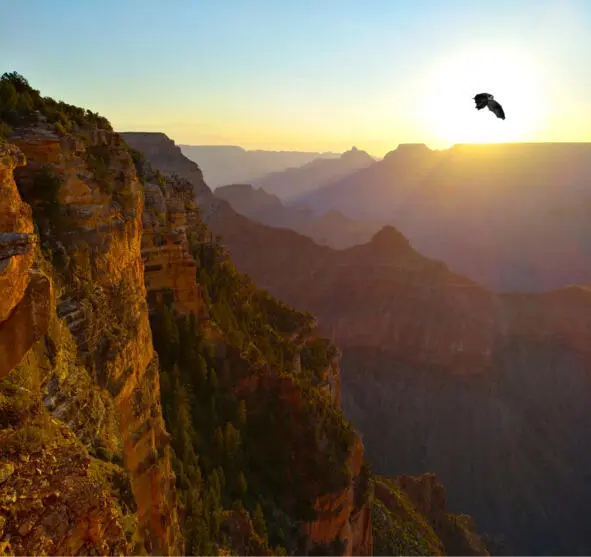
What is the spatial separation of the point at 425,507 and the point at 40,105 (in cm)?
4133

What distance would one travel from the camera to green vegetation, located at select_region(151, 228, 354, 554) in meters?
20.2

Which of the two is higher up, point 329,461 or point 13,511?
point 13,511

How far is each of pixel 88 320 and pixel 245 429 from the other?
15.2 meters

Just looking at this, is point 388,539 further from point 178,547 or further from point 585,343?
point 585,343

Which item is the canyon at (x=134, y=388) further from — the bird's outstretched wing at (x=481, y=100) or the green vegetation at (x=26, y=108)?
the bird's outstretched wing at (x=481, y=100)

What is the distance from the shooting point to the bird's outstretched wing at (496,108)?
28.1 feet

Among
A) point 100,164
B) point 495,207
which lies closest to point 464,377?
point 100,164

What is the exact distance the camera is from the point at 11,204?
7.10 m

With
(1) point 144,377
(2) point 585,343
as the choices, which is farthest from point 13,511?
(2) point 585,343

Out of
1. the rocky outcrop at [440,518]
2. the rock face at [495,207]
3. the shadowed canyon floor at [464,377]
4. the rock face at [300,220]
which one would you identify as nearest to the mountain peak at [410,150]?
the rock face at [495,207]

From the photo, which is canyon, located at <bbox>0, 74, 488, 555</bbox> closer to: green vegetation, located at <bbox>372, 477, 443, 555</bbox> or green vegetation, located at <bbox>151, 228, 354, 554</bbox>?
green vegetation, located at <bbox>151, 228, 354, 554</bbox>

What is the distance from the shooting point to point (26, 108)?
12070 mm

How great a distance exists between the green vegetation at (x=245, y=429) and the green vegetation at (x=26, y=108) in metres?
9.85

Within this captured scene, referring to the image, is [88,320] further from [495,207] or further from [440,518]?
[495,207]
